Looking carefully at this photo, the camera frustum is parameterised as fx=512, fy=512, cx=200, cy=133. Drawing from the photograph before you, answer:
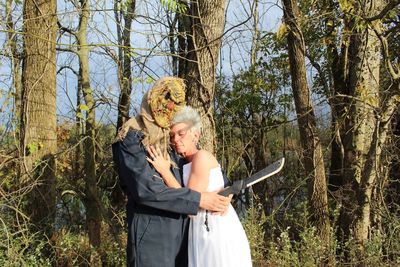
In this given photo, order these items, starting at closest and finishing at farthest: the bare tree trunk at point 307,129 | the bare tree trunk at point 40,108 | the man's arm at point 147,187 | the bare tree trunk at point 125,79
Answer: the man's arm at point 147,187, the bare tree trunk at point 40,108, the bare tree trunk at point 125,79, the bare tree trunk at point 307,129

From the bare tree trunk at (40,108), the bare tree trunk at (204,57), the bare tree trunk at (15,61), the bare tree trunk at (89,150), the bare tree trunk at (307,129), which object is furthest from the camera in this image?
the bare tree trunk at (307,129)

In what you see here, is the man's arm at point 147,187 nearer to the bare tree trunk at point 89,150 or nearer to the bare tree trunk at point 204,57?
the bare tree trunk at point 204,57

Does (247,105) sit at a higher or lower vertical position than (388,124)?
higher

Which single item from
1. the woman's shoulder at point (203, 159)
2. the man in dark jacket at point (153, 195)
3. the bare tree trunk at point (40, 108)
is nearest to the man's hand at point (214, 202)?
the man in dark jacket at point (153, 195)

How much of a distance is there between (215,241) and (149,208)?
433 mm

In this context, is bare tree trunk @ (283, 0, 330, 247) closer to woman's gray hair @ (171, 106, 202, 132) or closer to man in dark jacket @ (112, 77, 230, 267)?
woman's gray hair @ (171, 106, 202, 132)

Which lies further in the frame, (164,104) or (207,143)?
(207,143)

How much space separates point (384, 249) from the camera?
593 centimetres

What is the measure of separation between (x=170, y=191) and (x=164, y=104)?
0.51 m

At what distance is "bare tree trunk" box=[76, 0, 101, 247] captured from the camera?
5844mm

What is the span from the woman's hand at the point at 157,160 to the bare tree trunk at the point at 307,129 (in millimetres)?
3995

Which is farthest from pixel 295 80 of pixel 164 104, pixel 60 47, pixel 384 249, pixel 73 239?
pixel 164 104

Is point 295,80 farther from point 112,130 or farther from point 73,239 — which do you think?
point 73,239

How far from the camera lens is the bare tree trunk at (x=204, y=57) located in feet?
15.2
